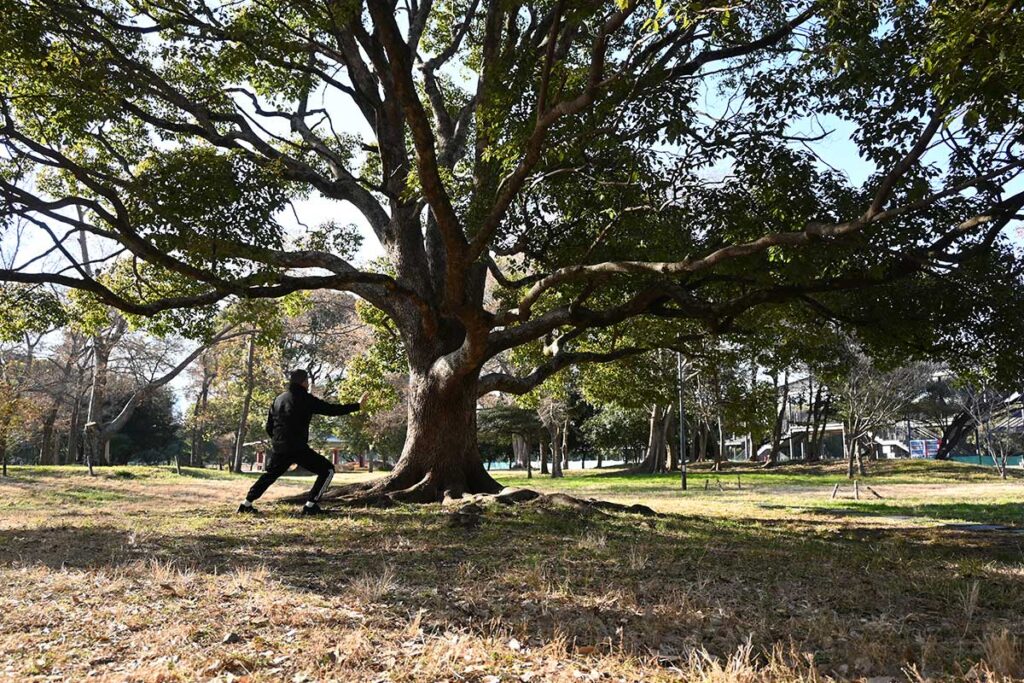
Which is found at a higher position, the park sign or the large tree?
the large tree

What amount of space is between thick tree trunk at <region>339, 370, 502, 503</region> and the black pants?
1.51 m

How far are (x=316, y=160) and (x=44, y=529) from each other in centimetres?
840

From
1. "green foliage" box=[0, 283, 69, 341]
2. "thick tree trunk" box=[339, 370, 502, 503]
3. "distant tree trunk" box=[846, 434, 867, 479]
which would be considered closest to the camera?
"thick tree trunk" box=[339, 370, 502, 503]

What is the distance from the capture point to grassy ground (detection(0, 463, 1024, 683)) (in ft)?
9.77

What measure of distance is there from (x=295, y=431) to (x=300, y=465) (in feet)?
1.32

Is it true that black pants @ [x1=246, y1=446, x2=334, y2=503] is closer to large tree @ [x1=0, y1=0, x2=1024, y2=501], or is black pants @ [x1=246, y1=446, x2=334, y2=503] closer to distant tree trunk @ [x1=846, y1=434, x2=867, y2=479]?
large tree @ [x1=0, y1=0, x2=1024, y2=501]

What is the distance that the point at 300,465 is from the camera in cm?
823

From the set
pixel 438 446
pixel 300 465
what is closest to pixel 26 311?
pixel 300 465

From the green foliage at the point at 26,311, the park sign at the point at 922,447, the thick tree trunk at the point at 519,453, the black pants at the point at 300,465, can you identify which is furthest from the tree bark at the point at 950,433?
the green foliage at the point at 26,311

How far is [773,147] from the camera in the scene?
313 inches

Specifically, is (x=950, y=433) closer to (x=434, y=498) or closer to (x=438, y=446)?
(x=438, y=446)

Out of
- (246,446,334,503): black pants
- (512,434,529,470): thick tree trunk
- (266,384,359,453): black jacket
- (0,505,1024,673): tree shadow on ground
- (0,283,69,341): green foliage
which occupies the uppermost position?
(0,283,69,341): green foliage

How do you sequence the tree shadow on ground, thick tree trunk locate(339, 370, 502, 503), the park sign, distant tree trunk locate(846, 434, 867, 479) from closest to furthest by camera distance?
the tree shadow on ground, thick tree trunk locate(339, 370, 502, 503), distant tree trunk locate(846, 434, 867, 479), the park sign

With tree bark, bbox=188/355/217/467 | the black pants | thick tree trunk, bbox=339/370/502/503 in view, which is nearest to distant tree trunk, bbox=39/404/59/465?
tree bark, bbox=188/355/217/467
